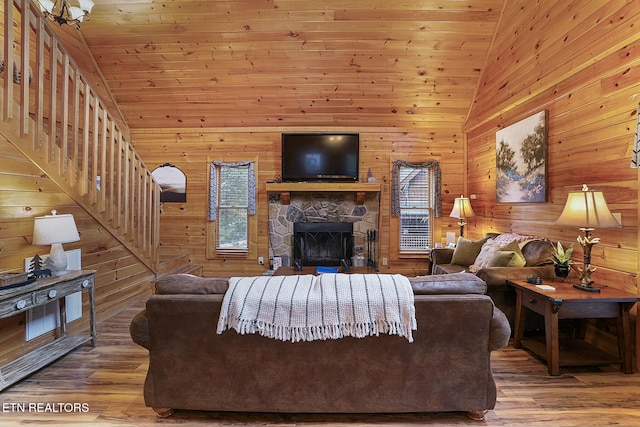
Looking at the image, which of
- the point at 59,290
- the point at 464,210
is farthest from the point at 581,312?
the point at 59,290

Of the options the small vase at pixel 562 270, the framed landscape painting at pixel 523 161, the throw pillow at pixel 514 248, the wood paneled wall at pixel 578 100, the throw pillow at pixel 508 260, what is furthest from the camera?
the framed landscape painting at pixel 523 161

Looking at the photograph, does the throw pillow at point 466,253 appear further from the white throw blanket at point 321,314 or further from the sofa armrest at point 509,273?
the white throw blanket at point 321,314

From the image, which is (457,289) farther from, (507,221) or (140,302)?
(140,302)

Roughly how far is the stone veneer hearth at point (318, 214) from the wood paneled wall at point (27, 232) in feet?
8.60

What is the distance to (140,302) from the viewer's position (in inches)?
166

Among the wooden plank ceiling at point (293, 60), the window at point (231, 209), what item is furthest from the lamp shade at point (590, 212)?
the window at point (231, 209)

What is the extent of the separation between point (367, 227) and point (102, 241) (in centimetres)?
393

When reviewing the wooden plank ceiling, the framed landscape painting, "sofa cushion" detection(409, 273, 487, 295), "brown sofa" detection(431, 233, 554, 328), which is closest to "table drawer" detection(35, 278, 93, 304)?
"sofa cushion" detection(409, 273, 487, 295)

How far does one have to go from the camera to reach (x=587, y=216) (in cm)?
246

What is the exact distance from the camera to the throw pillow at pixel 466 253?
13.7ft

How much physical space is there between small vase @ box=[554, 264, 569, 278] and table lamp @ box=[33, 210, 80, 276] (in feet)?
13.9

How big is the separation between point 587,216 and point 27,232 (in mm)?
4534

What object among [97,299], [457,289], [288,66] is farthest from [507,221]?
[97,299]

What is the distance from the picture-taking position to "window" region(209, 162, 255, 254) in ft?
19.1
